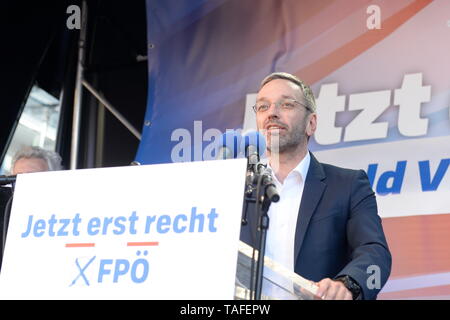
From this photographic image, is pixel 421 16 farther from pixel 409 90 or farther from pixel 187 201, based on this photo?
pixel 187 201

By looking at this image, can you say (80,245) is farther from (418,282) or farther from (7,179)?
(418,282)

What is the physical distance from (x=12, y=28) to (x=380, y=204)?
2.94 metres

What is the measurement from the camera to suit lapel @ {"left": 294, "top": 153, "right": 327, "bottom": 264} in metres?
2.98

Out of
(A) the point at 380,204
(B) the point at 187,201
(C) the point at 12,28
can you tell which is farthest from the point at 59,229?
(C) the point at 12,28

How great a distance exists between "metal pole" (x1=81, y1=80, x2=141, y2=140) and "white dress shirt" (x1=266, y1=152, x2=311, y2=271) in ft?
7.31

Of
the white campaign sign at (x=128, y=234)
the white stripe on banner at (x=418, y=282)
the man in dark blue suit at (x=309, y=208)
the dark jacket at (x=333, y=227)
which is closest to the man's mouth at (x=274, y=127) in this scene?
the man in dark blue suit at (x=309, y=208)

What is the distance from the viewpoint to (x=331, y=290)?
2328 mm

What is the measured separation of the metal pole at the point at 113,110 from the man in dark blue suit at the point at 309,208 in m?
2.04

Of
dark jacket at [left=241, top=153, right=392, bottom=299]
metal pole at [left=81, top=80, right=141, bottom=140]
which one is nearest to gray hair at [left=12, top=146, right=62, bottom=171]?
metal pole at [left=81, top=80, right=141, bottom=140]

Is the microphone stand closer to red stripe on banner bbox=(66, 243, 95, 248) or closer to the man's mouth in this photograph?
red stripe on banner bbox=(66, 243, 95, 248)

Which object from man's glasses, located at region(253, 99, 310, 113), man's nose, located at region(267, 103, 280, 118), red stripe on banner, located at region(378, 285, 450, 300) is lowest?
red stripe on banner, located at region(378, 285, 450, 300)

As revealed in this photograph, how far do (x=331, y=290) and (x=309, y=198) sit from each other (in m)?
0.80

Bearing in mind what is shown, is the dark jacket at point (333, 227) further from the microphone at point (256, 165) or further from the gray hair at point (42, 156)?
the gray hair at point (42, 156)

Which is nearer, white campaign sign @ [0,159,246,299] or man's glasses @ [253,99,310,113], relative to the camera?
white campaign sign @ [0,159,246,299]
